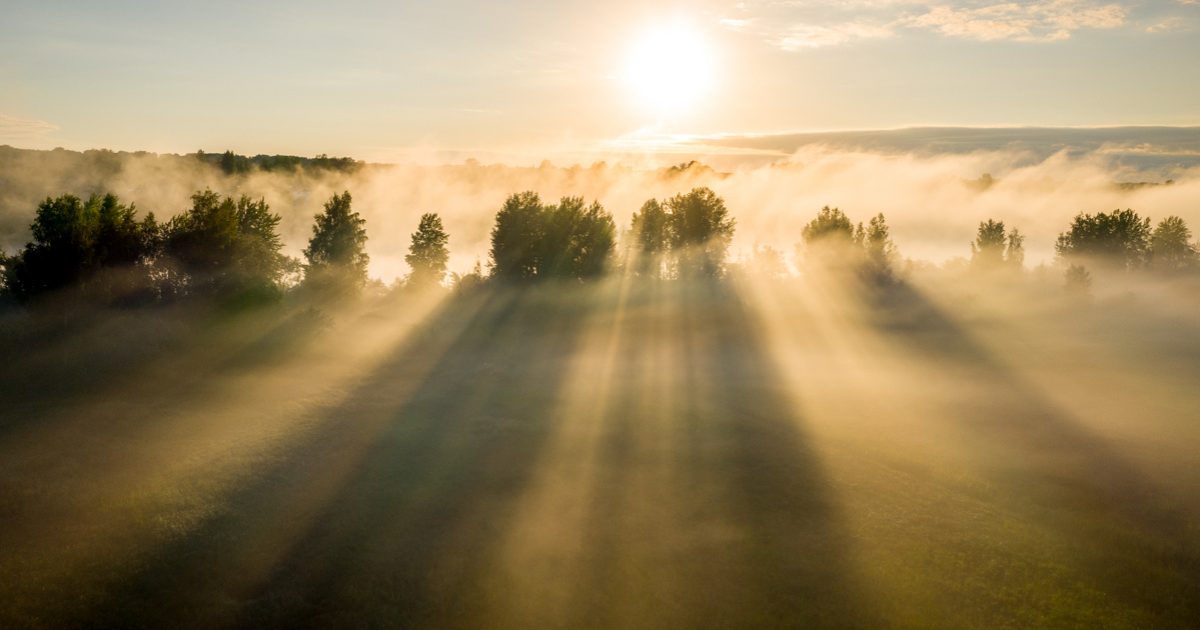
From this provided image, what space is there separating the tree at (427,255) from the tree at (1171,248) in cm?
13726

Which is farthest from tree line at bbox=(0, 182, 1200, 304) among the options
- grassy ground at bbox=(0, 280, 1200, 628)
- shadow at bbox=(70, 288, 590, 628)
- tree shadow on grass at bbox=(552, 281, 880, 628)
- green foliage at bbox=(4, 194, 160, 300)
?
tree shadow on grass at bbox=(552, 281, 880, 628)

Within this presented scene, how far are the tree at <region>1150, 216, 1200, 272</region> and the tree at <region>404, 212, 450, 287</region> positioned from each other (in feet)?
450

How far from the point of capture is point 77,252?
59.9 m

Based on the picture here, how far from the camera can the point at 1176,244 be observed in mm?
136250

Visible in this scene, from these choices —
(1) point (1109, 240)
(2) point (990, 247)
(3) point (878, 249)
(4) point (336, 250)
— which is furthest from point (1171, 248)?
(4) point (336, 250)

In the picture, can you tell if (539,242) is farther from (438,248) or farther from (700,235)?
(700,235)

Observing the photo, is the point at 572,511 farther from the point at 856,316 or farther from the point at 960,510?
the point at 856,316

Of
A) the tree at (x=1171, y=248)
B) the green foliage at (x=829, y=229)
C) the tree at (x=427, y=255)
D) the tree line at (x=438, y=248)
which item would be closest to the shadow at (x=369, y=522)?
the tree line at (x=438, y=248)

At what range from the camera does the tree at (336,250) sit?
8250cm

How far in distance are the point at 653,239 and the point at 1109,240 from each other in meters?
90.2

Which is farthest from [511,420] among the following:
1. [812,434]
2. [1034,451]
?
[1034,451]

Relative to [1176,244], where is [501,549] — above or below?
below

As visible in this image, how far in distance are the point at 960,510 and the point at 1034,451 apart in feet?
49.0

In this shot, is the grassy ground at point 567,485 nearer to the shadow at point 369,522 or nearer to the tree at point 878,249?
the shadow at point 369,522
